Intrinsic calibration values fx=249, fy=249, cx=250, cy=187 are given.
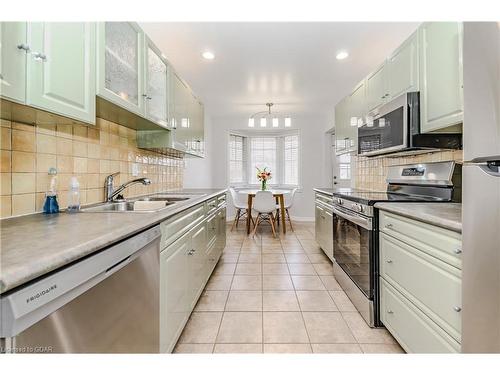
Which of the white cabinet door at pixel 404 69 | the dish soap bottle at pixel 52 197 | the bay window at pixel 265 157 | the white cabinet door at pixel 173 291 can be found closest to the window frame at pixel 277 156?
the bay window at pixel 265 157

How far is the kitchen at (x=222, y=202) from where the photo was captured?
0.83m

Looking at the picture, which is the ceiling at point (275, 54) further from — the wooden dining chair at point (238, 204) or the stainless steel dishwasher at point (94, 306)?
the stainless steel dishwasher at point (94, 306)

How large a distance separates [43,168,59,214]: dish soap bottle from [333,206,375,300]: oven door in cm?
196

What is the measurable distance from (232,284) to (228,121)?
167 inches

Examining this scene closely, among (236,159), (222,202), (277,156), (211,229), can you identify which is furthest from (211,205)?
(277,156)

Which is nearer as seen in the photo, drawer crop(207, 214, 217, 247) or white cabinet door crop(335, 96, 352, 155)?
drawer crop(207, 214, 217, 247)

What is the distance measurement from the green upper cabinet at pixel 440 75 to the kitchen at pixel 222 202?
0.01 m

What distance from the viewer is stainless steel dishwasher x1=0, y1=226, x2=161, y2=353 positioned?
1.82 ft

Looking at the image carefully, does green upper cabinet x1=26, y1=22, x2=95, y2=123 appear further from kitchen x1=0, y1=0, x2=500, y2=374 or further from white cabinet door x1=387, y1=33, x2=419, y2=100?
white cabinet door x1=387, y1=33, x2=419, y2=100

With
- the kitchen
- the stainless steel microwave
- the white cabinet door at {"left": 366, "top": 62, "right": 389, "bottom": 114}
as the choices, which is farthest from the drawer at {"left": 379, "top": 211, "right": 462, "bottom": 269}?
the white cabinet door at {"left": 366, "top": 62, "right": 389, "bottom": 114}

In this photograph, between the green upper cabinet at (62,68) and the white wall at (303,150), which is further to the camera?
the white wall at (303,150)

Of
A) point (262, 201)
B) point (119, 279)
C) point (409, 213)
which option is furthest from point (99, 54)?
point (262, 201)

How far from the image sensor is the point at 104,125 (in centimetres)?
185

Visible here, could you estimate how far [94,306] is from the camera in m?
0.78
